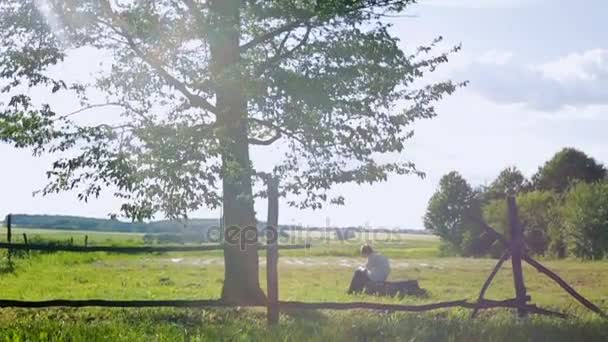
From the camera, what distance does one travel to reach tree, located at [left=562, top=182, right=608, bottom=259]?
46000 millimetres

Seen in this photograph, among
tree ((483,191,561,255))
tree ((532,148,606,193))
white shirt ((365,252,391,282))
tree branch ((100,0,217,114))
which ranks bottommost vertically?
white shirt ((365,252,391,282))

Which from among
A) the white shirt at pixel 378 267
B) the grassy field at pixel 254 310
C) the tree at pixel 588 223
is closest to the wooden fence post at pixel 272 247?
the grassy field at pixel 254 310

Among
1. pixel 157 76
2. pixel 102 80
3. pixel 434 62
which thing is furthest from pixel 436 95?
pixel 102 80

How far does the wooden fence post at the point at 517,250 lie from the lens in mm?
11508

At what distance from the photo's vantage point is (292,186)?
45.1ft

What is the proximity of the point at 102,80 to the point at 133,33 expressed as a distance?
1773 millimetres

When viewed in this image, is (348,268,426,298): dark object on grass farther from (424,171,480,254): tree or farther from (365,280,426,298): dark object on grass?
(424,171,480,254): tree

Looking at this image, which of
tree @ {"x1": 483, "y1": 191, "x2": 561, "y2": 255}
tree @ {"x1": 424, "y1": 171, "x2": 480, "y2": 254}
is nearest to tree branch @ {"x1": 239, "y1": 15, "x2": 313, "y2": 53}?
tree @ {"x1": 483, "y1": 191, "x2": 561, "y2": 255}

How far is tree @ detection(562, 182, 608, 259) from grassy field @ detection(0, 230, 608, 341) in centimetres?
1650

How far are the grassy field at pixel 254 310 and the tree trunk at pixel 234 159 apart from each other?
94cm

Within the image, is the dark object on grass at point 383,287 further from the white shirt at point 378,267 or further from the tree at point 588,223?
the tree at point 588,223

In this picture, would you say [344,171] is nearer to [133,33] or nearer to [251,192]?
[251,192]

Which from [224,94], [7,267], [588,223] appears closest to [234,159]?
[224,94]

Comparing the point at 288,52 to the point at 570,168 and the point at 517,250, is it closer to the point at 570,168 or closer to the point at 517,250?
the point at 517,250
